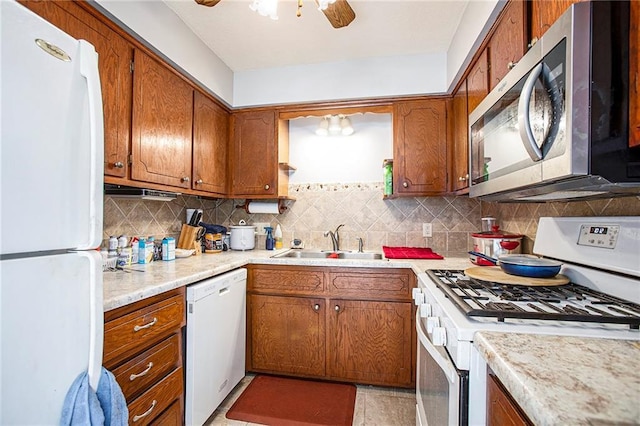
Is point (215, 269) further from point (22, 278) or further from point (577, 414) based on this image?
point (577, 414)

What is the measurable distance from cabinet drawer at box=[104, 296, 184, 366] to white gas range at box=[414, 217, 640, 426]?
1.11 m

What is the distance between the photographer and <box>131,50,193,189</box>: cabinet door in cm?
159

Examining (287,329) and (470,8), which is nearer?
(470,8)

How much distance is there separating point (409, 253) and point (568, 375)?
5.60 ft

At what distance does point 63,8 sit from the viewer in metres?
1.20

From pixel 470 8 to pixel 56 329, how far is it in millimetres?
2309

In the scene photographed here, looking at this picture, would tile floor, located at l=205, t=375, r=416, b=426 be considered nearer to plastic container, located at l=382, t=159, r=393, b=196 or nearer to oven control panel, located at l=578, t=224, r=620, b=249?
oven control panel, located at l=578, t=224, r=620, b=249

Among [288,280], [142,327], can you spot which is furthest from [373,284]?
[142,327]

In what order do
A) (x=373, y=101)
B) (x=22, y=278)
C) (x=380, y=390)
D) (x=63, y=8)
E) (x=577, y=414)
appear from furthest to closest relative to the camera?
(x=373, y=101) < (x=380, y=390) < (x=63, y=8) < (x=22, y=278) < (x=577, y=414)

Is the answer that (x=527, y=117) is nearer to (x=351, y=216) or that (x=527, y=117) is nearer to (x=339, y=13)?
(x=339, y=13)

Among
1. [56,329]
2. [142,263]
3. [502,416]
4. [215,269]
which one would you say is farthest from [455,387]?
[142,263]

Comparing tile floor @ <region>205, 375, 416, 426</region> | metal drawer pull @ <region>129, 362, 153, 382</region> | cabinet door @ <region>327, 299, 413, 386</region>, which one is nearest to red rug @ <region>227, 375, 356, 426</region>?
tile floor @ <region>205, 375, 416, 426</region>

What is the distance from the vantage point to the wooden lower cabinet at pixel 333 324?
1.95 m

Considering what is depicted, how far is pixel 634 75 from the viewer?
26.6 inches
